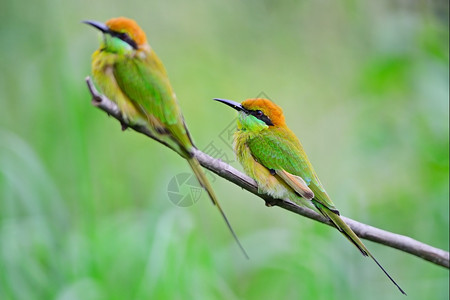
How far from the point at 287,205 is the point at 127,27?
0.55m

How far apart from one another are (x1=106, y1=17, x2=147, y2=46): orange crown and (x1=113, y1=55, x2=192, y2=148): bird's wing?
5 centimetres

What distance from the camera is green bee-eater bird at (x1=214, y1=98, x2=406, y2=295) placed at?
1.25 metres

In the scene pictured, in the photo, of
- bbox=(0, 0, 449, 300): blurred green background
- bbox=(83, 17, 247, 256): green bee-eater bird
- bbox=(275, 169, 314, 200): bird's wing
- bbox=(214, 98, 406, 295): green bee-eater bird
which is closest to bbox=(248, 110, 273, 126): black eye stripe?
bbox=(214, 98, 406, 295): green bee-eater bird

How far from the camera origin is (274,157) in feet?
4.48

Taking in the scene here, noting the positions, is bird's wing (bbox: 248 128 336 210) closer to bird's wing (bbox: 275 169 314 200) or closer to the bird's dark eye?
bird's wing (bbox: 275 169 314 200)

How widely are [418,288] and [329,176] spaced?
4.72 ft

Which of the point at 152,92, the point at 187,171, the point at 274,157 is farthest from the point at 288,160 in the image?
the point at 187,171

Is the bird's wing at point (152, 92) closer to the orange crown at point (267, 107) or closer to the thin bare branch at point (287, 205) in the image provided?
the thin bare branch at point (287, 205)

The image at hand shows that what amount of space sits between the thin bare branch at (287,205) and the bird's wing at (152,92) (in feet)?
0.15

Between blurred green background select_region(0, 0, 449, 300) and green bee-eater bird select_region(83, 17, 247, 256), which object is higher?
green bee-eater bird select_region(83, 17, 247, 256)

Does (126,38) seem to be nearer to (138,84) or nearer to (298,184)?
(138,84)

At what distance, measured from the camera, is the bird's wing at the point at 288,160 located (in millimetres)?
1246

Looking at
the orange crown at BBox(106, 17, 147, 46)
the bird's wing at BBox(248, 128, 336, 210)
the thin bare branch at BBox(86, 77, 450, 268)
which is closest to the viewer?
the thin bare branch at BBox(86, 77, 450, 268)

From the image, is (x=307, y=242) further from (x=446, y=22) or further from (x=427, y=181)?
(x=446, y=22)
